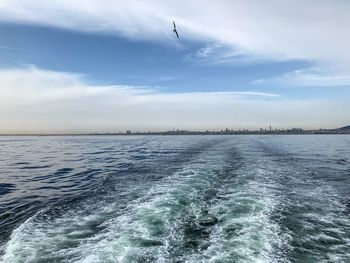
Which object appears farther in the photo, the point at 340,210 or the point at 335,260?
the point at 340,210

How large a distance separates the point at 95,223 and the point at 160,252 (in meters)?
4.31

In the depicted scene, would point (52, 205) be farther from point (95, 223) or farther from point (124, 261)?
point (124, 261)

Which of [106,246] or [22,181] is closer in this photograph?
[106,246]

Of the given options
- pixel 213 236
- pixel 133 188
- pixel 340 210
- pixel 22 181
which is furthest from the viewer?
pixel 22 181

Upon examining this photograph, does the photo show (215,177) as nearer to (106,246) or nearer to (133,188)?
(133,188)

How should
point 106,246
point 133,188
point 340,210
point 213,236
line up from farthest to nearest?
point 133,188
point 340,210
point 213,236
point 106,246

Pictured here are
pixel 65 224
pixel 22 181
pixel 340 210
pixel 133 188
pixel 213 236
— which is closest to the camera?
pixel 213 236

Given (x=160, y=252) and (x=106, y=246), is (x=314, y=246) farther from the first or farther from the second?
(x=106, y=246)

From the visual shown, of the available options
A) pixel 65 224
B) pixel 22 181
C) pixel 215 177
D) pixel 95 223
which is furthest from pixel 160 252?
pixel 22 181

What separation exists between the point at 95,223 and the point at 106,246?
2890mm

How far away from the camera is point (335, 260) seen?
984cm

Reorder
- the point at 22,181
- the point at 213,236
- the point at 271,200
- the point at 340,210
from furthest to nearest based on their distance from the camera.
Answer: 1. the point at 22,181
2. the point at 271,200
3. the point at 340,210
4. the point at 213,236

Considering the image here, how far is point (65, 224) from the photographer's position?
13.3 m

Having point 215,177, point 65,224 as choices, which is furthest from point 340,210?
point 65,224
